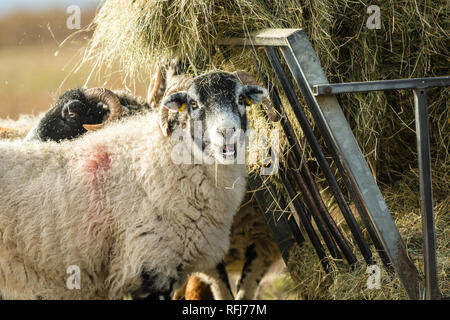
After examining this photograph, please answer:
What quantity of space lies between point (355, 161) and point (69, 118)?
2683 mm

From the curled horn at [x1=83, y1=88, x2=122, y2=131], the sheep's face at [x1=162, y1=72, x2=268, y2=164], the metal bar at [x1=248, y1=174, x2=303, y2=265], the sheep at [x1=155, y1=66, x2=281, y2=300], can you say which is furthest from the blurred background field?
the sheep's face at [x1=162, y1=72, x2=268, y2=164]

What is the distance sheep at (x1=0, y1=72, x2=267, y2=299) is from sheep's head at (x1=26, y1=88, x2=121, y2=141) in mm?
897

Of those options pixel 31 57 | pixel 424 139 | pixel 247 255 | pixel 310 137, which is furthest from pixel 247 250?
pixel 31 57

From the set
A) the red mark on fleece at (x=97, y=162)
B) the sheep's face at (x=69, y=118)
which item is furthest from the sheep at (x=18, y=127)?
the red mark on fleece at (x=97, y=162)

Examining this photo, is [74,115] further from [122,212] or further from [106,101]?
[122,212]

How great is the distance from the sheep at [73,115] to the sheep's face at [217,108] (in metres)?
1.24

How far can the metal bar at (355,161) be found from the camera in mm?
3939

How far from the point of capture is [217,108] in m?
4.13

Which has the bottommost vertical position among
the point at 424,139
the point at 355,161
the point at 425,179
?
the point at 425,179

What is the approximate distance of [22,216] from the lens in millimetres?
4258

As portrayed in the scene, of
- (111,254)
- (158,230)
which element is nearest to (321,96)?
(158,230)
